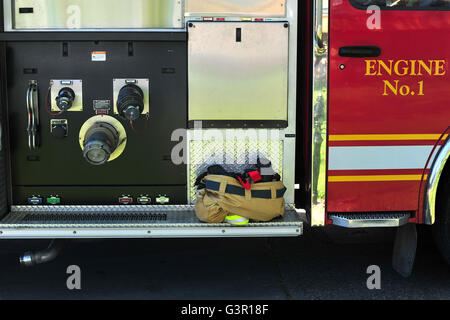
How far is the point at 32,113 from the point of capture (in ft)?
13.2

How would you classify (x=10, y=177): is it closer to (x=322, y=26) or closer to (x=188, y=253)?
(x=188, y=253)

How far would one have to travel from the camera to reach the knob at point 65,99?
3984 millimetres

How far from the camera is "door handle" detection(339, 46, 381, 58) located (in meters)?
3.76

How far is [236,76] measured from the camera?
403 centimetres

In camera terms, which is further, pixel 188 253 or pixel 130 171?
pixel 188 253

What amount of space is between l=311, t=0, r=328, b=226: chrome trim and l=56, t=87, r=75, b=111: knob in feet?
5.85

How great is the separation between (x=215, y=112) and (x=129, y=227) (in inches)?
41.5

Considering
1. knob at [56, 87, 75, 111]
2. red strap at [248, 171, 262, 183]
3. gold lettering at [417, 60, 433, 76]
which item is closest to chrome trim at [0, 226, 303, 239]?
red strap at [248, 171, 262, 183]

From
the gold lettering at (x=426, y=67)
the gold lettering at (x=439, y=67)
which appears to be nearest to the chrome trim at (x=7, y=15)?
the gold lettering at (x=426, y=67)

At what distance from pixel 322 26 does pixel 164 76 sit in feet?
4.00

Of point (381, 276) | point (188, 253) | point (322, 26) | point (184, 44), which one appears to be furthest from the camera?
point (188, 253)

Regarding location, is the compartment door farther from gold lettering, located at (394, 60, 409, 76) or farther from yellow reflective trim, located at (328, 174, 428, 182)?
gold lettering, located at (394, 60, 409, 76)
